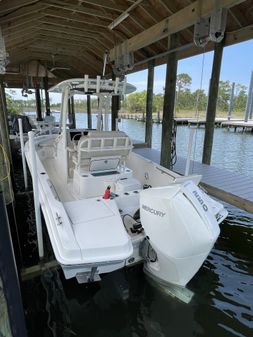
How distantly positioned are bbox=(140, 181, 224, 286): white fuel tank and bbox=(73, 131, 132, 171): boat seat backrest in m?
1.15

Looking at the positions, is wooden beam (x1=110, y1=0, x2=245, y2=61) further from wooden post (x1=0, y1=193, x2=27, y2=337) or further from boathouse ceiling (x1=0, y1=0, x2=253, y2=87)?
wooden post (x1=0, y1=193, x2=27, y2=337)

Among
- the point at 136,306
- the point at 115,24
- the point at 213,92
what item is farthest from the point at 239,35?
the point at 136,306

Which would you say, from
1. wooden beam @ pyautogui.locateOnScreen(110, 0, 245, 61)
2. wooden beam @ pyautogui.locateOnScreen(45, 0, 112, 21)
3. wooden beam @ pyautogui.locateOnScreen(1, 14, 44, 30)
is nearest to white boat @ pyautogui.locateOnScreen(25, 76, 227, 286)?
wooden beam @ pyautogui.locateOnScreen(110, 0, 245, 61)

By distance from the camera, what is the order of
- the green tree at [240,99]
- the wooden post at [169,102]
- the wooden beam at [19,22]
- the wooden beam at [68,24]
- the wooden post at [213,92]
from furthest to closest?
the green tree at [240,99], the wooden beam at [68,24], the wooden post at [213,92], the wooden beam at [19,22], the wooden post at [169,102]

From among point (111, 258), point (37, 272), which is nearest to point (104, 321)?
point (111, 258)

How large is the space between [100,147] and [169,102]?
2.24 m

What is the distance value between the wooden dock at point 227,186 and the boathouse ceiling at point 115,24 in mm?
2550

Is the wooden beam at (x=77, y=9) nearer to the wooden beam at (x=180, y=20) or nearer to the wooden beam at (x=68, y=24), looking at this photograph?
the wooden beam at (x=68, y=24)

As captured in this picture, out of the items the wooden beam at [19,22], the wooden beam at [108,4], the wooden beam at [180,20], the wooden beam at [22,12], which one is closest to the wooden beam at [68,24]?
the wooden beam at [19,22]

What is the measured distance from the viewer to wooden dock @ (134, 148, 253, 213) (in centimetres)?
363

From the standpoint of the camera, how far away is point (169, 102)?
4.68 meters

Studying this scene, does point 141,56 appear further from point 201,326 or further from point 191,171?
point 201,326

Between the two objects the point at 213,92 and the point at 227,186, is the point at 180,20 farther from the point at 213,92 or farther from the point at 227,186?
the point at 227,186

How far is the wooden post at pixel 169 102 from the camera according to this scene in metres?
4.59
